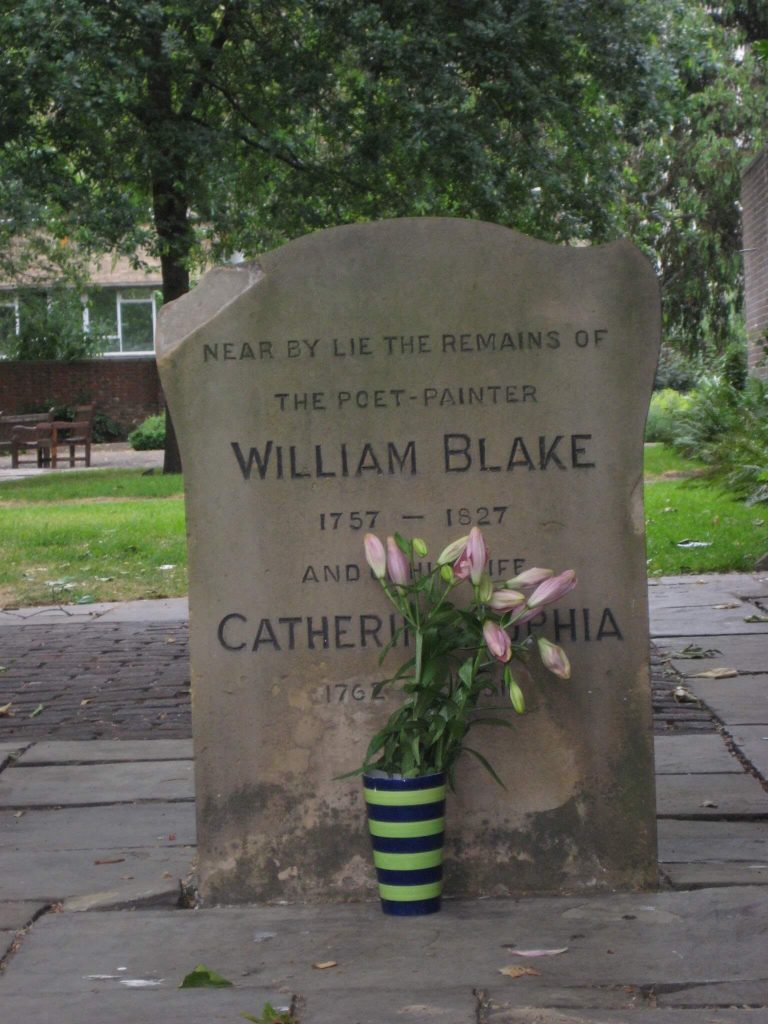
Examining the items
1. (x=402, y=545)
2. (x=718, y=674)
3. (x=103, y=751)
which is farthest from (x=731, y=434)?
(x=402, y=545)

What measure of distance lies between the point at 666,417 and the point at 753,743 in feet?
67.8

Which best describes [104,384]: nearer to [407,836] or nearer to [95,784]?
[95,784]

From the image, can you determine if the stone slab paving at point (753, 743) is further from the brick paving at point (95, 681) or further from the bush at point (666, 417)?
the bush at point (666, 417)

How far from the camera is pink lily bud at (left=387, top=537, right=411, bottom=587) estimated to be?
12.0ft

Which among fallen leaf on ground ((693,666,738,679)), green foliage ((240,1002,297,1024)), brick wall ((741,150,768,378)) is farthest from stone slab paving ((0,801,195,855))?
brick wall ((741,150,768,378))

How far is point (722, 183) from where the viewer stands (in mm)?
35156

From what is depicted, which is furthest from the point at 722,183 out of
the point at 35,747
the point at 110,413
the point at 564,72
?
the point at 35,747

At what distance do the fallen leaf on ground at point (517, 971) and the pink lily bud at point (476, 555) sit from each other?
903 mm

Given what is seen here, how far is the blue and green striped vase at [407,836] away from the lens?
3576 millimetres

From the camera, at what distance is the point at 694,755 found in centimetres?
524

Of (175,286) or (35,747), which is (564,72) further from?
(35,747)

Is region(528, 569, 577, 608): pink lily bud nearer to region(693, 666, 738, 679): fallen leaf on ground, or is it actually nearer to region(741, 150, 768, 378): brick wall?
region(693, 666, 738, 679): fallen leaf on ground

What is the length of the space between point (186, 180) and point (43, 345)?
21292mm

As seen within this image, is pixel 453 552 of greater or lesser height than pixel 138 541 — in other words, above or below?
above
